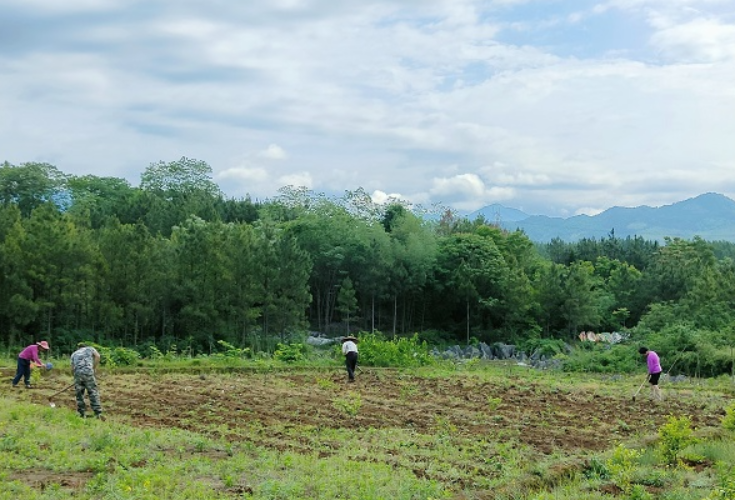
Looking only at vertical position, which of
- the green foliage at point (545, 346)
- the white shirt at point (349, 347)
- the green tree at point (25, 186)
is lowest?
the green foliage at point (545, 346)

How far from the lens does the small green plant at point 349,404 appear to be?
645 inches

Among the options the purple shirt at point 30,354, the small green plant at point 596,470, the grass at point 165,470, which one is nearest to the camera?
the grass at point 165,470

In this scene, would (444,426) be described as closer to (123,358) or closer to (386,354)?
(386,354)

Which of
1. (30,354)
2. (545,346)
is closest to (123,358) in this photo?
(30,354)

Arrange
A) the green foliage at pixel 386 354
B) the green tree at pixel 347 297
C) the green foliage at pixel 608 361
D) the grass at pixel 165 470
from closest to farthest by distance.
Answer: the grass at pixel 165 470 < the green foliage at pixel 386 354 < the green foliage at pixel 608 361 < the green tree at pixel 347 297

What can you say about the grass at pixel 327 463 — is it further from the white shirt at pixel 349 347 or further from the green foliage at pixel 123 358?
the green foliage at pixel 123 358

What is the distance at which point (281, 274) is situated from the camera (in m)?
37.8

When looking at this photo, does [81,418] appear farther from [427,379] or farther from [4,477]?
[427,379]

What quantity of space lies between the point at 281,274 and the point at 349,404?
20.9m

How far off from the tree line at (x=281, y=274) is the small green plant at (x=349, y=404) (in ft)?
56.6

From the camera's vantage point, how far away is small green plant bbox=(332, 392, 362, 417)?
16.4 m

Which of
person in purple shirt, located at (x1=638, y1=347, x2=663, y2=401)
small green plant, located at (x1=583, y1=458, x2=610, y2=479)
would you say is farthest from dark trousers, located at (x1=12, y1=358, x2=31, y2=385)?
person in purple shirt, located at (x1=638, y1=347, x2=663, y2=401)

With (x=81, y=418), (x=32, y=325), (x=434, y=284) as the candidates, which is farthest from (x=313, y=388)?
(x=434, y=284)

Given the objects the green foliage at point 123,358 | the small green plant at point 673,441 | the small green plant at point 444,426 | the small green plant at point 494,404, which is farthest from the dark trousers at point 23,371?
the small green plant at point 673,441
